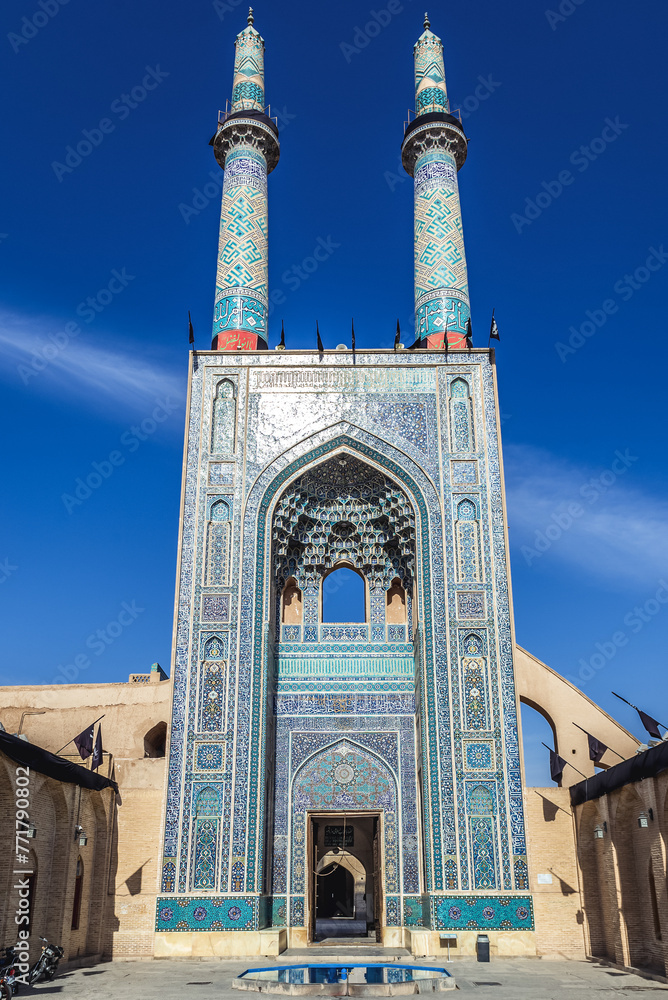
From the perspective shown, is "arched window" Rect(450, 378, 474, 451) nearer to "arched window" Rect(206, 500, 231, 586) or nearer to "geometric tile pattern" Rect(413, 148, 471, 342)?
"geometric tile pattern" Rect(413, 148, 471, 342)

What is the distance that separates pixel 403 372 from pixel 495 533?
9.22 ft

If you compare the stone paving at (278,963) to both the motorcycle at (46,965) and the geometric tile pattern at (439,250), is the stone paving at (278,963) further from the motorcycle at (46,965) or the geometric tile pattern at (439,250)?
the geometric tile pattern at (439,250)

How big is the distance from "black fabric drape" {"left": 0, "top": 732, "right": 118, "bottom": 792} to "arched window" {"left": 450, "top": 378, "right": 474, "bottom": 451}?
639 centimetres

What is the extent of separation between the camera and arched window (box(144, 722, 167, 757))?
45.3 ft

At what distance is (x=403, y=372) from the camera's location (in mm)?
13250

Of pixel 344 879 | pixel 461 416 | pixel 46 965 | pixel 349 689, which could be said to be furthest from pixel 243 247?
pixel 344 879

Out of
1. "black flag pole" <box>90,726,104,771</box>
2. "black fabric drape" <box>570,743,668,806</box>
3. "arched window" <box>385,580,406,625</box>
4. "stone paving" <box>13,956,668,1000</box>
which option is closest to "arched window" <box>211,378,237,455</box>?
"arched window" <box>385,580,406,625</box>

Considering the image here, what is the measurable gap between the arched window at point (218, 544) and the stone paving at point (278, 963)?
459 centimetres

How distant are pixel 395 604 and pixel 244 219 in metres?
6.70

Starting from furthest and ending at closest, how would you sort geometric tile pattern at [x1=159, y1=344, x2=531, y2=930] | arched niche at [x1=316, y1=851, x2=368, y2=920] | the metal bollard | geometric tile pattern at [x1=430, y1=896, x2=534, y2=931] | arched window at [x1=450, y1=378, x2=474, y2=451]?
arched niche at [x1=316, y1=851, x2=368, y2=920] → arched window at [x1=450, y1=378, x2=474, y2=451] → geometric tile pattern at [x1=159, y1=344, x2=531, y2=930] → geometric tile pattern at [x1=430, y1=896, x2=534, y2=931] → the metal bollard

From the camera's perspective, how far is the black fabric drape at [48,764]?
8.30 m

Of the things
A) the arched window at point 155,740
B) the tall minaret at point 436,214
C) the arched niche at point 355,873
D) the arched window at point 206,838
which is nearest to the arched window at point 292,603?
the arched window at point 155,740

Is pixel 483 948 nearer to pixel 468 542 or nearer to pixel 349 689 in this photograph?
pixel 349 689

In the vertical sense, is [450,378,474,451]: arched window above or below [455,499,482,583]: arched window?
above
